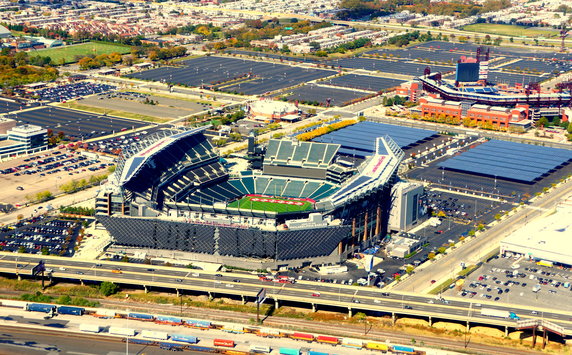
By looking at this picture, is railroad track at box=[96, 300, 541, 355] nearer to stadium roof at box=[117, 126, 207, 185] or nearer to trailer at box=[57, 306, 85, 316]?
trailer at box=[57, 306, 85, 316]

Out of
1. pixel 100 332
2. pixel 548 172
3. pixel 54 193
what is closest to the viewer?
pixel 100 332

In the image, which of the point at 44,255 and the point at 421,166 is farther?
the point at 421,166

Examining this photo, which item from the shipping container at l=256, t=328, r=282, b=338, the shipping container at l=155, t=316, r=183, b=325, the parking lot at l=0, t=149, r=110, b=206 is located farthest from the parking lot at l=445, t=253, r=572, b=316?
the parking lot at l=0, t=149, r=110, b=206

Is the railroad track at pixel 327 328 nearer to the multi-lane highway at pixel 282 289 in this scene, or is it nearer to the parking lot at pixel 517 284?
the multi-lane highway at pixel 282 289

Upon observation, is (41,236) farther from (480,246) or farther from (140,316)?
(480,246)

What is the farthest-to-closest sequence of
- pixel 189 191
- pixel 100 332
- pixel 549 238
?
pixel 189 191, pixel 549 238, pixel 100 332

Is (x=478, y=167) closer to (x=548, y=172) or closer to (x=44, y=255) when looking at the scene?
(x=548, y=172)

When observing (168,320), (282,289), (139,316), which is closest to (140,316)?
(139,316)

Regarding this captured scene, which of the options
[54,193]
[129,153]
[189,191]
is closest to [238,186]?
[189,191]
